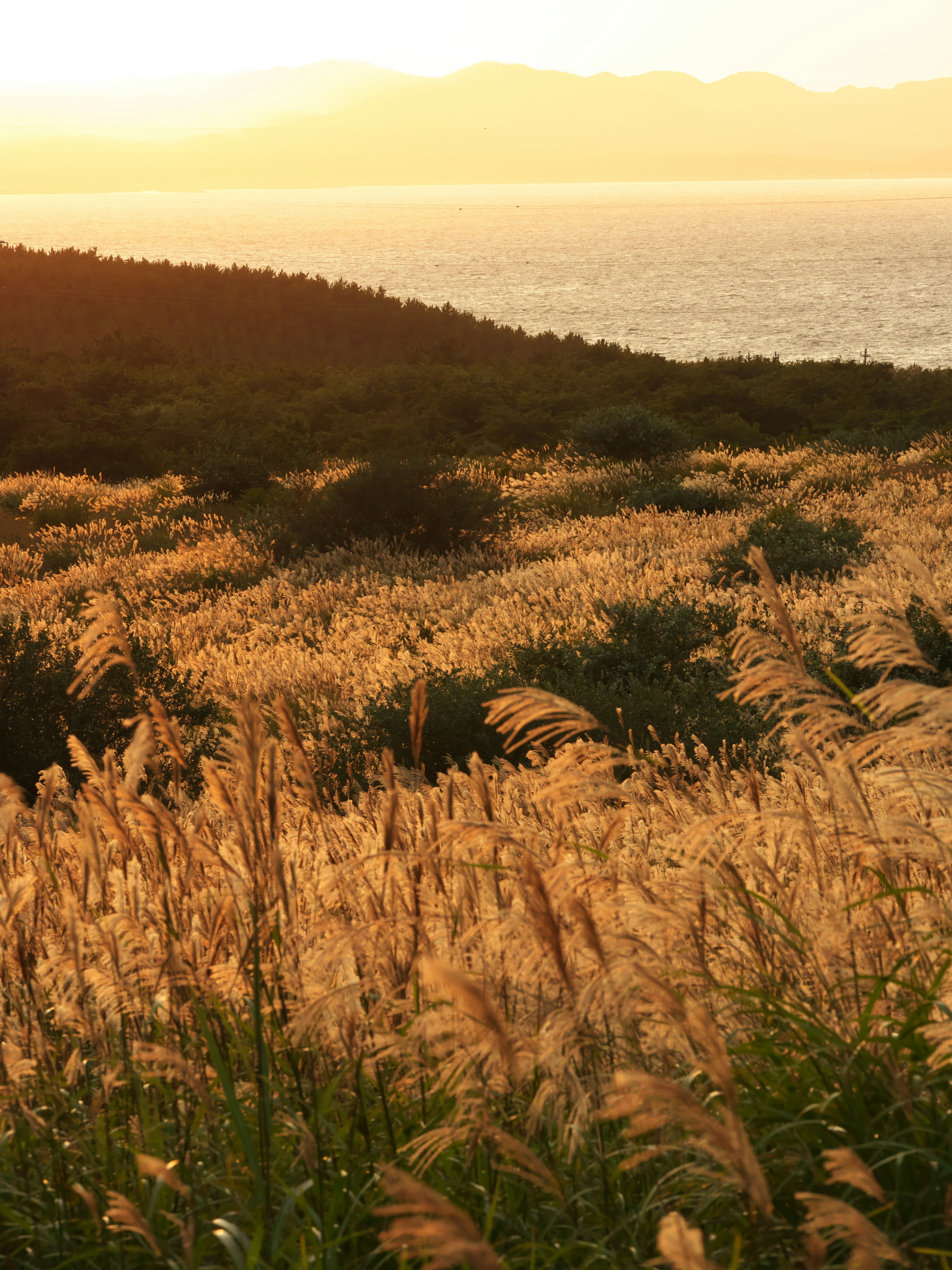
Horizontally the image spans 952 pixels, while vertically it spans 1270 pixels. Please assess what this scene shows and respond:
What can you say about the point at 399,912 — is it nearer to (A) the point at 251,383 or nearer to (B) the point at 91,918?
(B) the point at 91,918

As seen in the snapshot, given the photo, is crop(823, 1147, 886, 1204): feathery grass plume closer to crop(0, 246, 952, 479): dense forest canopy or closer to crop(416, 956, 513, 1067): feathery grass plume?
crop(416, 956, 513, 1067): feathery grass plume

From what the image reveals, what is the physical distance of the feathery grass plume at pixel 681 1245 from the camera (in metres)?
0.83

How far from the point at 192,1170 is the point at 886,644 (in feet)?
5.37

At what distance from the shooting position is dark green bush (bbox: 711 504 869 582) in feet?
36.8

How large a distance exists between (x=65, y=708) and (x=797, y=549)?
8289 mm

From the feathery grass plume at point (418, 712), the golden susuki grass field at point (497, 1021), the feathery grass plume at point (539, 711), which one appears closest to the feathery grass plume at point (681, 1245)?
the golden susuki grass field at point (497, 1021)

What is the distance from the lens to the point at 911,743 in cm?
186

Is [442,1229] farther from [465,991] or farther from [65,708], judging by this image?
[65,708]

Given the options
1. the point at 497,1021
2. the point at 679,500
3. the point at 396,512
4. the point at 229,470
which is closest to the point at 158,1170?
the point at 497,1021

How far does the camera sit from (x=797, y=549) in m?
11.5

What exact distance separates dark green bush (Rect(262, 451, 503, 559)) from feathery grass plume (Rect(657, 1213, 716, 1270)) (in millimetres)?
14617

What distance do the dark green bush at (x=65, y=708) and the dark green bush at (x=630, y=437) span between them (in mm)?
15910

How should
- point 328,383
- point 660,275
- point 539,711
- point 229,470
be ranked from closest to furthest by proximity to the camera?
1. point 539,711
2. point 229,470
3. point 328,383
4. point 660,275

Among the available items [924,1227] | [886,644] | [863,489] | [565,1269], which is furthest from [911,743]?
[863,489]
